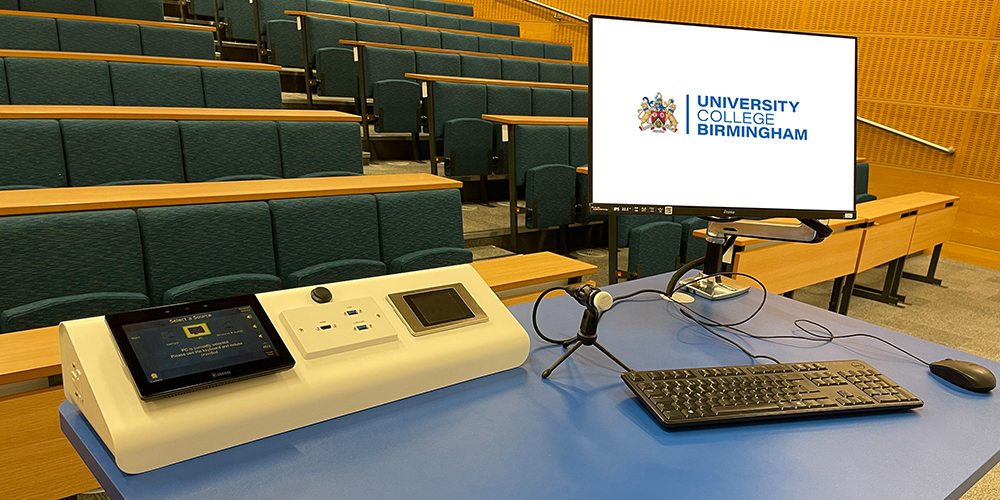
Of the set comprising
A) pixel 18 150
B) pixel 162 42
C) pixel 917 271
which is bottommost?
pixel 917 271

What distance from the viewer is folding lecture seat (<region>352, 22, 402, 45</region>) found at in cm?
258

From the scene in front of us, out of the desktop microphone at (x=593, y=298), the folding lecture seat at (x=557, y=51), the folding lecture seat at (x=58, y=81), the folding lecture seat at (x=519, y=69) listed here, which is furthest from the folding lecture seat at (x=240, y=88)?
the folding lecture seat at (x=557, y=51)

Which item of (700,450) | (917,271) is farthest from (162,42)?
(917,271)

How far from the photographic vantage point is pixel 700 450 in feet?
1.36

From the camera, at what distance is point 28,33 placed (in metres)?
1.82

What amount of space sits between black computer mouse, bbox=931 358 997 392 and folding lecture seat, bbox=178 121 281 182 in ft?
4.32

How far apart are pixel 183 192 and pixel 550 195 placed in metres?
0.97

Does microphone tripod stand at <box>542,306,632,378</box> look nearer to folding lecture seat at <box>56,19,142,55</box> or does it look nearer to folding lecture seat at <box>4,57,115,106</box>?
folding lecture seat at <box>4,57,115,106</box>

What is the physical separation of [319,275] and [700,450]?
2.85 feet

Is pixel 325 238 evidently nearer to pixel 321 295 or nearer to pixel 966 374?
pixel 321 295

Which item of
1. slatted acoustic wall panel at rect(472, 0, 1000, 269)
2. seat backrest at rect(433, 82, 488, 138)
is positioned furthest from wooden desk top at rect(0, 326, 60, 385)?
slatted acoustic wall panel at rect(472, 0, 1000, 269)

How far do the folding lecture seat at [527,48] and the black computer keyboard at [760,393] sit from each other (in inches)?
111

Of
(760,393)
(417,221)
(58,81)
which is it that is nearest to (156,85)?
(58,81)

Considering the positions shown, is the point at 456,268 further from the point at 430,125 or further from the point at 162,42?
the point at 162,42
